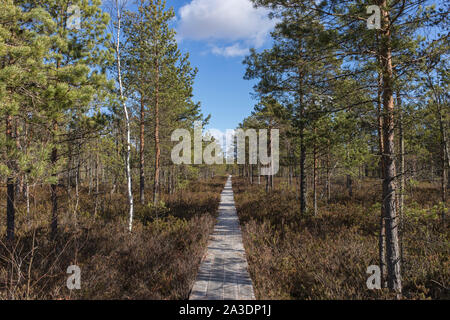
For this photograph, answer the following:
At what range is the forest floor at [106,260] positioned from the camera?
13.8ft

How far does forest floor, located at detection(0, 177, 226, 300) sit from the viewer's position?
4219 mm

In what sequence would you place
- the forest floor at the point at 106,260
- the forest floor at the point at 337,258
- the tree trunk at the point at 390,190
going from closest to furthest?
Result: the tree trunk at the point at 390,190 → the forest floor at the point at 106,260 → the forest floor at the point at 337,258

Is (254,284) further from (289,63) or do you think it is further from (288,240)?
(289,63)

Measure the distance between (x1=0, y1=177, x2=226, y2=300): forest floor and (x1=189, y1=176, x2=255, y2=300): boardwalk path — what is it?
0.26 m

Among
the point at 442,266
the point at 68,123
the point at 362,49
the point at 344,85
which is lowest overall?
the point at 442,266

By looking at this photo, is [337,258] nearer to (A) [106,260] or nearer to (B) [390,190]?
(B) [390,190]

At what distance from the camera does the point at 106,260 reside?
557 centimetres

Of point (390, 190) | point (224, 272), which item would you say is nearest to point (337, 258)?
point (390, 190)

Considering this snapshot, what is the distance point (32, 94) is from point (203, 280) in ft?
19.1

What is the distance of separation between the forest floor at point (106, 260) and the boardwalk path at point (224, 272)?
26cm

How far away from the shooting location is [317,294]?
4.58m

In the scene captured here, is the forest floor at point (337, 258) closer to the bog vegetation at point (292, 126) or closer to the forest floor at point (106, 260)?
the bog vegetation at point (292, 126)

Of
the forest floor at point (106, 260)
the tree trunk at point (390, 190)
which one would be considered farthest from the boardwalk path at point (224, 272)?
the tree trunk at point (390, 190)
